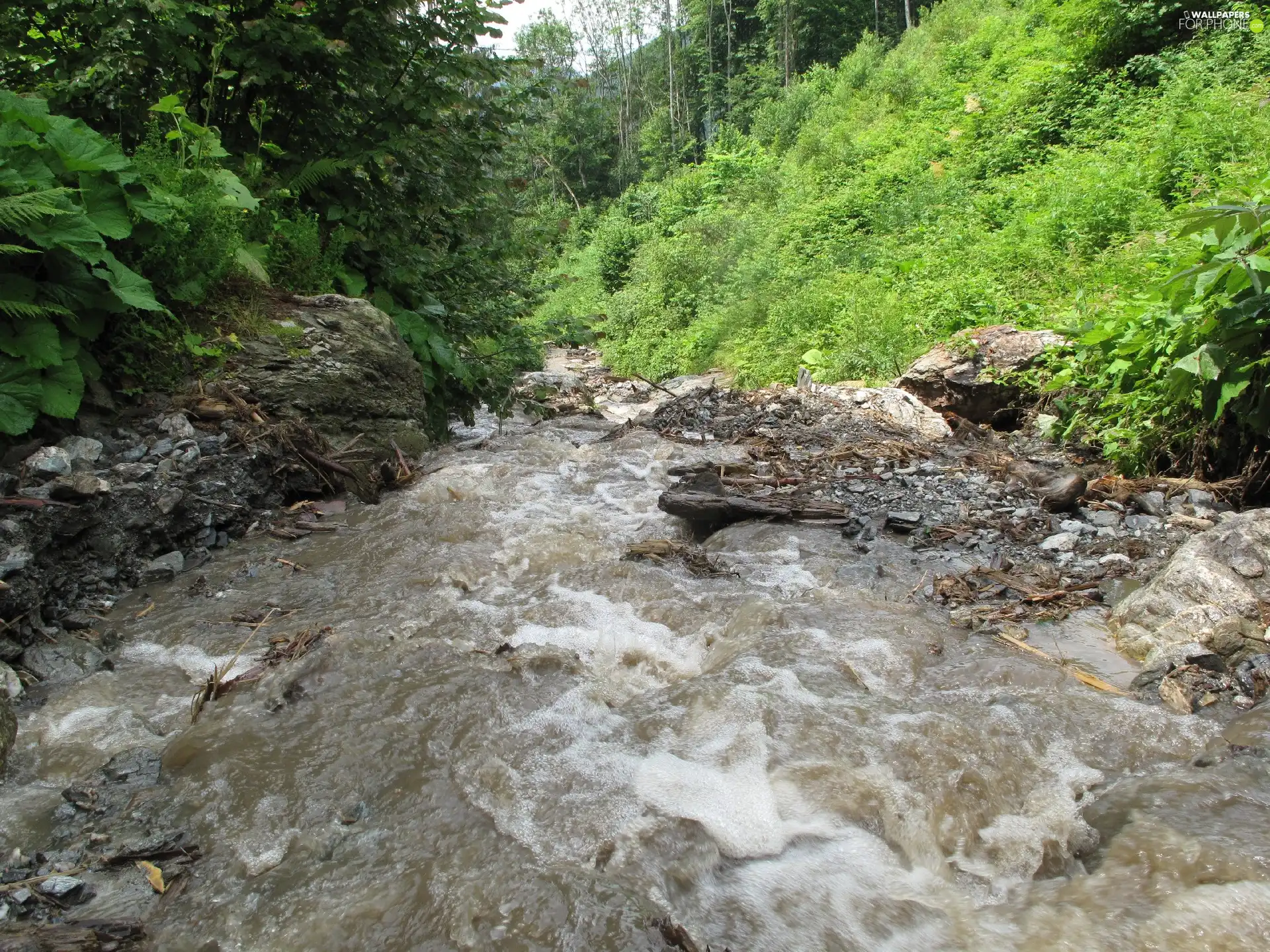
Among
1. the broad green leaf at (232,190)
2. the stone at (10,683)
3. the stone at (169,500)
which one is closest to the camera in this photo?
the stone at (10,683)

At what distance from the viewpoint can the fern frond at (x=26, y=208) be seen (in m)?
3.52

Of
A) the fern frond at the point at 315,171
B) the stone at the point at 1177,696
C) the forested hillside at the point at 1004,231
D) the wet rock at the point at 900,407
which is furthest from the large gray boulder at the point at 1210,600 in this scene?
the fern frond at the point at 315,171

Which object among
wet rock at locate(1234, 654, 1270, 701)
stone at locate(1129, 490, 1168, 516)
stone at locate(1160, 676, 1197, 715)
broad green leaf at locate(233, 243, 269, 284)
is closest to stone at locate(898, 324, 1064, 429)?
stone at locate(1129, 490, 1168, 516)

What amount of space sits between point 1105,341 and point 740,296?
374 inches

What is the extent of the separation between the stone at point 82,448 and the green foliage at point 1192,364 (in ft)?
21.7

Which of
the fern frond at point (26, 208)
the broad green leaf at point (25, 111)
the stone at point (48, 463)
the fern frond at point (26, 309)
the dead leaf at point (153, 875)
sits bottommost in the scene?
the dead leaf at point (153, 875)

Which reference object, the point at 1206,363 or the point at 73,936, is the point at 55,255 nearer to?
the point at 73,936

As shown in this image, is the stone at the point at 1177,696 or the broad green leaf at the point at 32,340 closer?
the stone at the point at 1177,696

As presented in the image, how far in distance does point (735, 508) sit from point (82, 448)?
439 cm

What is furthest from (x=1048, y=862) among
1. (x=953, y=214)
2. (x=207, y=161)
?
(x=953, y=214)

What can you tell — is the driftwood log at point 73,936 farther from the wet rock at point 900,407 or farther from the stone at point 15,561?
the wet rock at point 900,407

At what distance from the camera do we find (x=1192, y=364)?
4484mm

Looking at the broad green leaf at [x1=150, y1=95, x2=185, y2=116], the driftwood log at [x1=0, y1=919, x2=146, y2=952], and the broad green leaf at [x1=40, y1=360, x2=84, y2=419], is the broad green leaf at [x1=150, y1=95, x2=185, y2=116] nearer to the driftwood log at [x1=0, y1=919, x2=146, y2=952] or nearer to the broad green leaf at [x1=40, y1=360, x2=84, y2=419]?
the broad green leaf at [x1=40, y1=360, x2=84, y2=419]

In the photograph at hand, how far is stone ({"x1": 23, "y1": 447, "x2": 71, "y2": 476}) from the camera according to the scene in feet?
12.9
